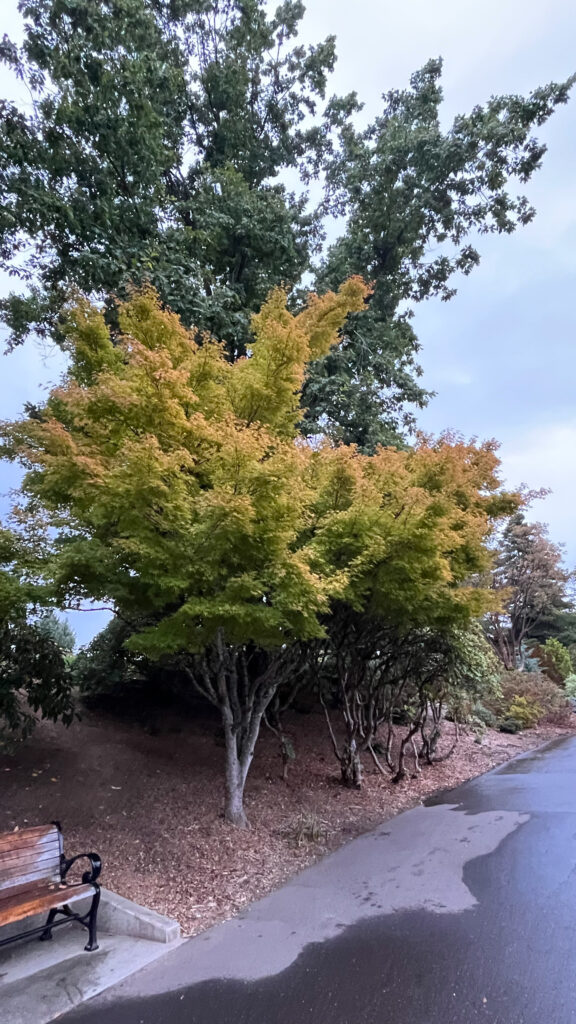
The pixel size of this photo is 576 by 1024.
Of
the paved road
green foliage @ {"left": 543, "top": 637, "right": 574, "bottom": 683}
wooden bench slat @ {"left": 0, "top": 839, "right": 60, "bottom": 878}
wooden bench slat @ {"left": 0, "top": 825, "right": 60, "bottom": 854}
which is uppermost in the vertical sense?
green foliage @ {"left": 543, "top": 637, "right": 574, "bottom": 683}

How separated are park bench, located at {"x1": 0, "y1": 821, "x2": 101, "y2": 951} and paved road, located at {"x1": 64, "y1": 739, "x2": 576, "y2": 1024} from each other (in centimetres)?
61

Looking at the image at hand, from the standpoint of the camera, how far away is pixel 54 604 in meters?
5.00

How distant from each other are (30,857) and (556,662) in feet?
66.6

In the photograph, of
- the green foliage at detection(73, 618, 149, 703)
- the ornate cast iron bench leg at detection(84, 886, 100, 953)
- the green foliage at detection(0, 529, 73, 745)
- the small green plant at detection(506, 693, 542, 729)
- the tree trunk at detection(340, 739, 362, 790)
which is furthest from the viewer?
the small green plant at detection(506, 693, 542, 729)

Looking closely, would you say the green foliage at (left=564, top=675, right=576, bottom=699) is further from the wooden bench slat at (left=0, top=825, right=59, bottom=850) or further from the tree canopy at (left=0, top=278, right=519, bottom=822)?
the wooden bench slat at (left=0, top=825, right=59, bottom=850)

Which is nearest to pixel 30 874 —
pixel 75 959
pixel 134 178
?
pixel 75 959

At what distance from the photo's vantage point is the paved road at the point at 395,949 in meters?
2.75

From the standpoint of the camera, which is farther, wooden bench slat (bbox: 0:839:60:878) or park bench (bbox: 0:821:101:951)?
wooden bench slat (bbox: 0:839:60:878)

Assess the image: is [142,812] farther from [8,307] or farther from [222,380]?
[8,307]

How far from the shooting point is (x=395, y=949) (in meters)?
3.34

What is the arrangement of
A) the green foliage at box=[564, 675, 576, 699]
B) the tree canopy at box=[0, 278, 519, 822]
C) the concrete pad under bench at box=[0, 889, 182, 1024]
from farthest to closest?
1. the green foliage at box=[564, 675, 576, 699]
2. the tree canopy at box=[0, 278, 519, 822]
3. the concrete pad under bench at box=[0, 889, 182, 1024]

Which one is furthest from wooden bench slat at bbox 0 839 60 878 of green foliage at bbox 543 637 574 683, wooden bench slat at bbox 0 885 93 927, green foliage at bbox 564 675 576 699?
green foliage at bbox 543 637 574 683

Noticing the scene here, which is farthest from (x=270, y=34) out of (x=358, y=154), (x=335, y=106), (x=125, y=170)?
(x=125, y=170)

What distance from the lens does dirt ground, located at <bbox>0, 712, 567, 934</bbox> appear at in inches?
175
